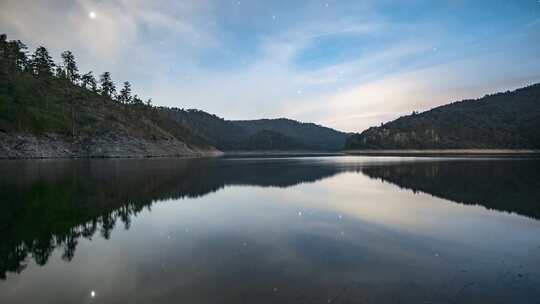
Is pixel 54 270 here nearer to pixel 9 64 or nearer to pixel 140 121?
pixel 140 121

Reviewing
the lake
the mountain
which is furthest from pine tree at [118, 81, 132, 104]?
the lake

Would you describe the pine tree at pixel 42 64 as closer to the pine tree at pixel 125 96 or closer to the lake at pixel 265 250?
the pine tree at pixel 125 96

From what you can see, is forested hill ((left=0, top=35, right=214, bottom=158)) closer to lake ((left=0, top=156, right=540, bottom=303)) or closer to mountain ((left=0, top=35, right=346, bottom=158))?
mountain ((left=0, top=35, right=346, bottom=158))

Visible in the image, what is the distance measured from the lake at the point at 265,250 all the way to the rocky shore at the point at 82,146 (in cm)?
7399

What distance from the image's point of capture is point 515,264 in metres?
9.55

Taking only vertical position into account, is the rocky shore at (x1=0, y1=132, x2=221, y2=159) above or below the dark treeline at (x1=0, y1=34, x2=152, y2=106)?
below

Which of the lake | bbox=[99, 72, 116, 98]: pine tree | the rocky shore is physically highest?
bbox=[99, 72, 116, 98]: pine tree

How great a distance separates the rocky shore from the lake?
243 feet

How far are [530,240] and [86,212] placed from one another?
21.8 metres

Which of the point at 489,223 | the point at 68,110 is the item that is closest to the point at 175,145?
the point at 68,110

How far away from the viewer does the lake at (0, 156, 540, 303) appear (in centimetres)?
730

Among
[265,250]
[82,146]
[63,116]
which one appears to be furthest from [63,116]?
[265,250]

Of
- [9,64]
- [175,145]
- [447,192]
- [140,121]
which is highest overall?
[9,64]

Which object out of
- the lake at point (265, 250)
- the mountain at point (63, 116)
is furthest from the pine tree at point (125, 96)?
the lake at point (265, 250)
